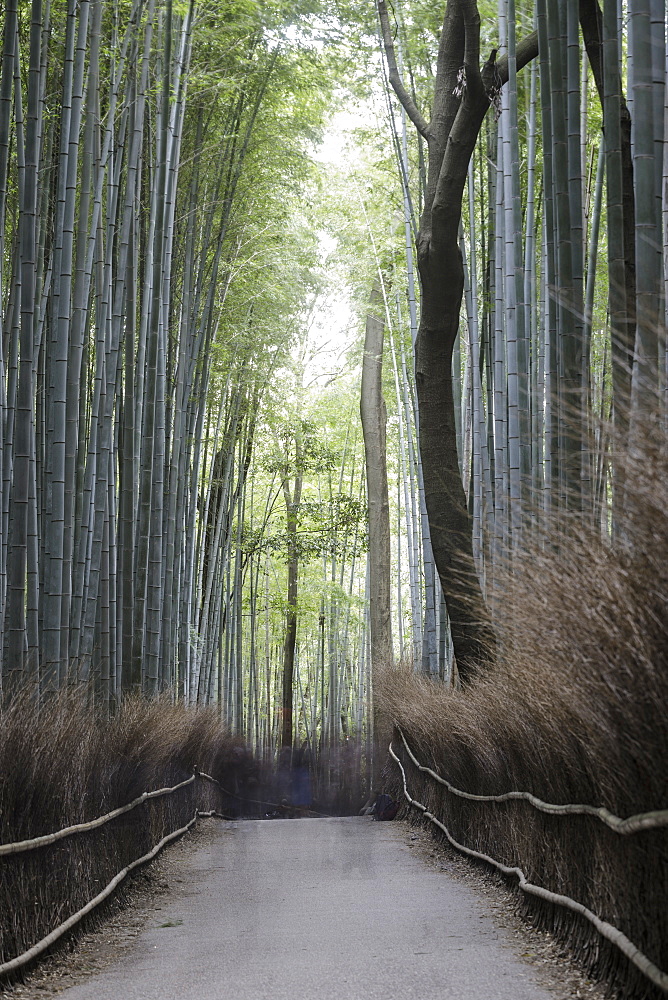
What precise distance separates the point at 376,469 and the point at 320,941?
349 inches

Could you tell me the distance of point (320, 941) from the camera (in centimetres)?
274

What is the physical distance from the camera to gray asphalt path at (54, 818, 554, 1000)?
225 cm

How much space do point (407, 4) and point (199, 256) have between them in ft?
6.81

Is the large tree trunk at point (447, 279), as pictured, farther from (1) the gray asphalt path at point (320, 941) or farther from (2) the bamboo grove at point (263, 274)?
(1) the gray asphalt path at point (320, 941)

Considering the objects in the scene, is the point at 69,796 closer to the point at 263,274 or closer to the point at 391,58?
the point at 391,58

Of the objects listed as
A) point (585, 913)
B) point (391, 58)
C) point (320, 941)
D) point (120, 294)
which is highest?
point (391, 58)

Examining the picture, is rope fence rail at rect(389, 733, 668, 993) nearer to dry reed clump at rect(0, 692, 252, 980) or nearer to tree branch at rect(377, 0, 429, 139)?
dry reed clump at rect(0, 692, 252, 980)

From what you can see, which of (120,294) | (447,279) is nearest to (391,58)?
(447,279)

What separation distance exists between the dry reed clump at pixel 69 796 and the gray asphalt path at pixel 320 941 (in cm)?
21

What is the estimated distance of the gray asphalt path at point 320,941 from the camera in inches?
88.7

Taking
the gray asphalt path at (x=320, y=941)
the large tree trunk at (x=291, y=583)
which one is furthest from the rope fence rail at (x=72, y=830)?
the large tree trunk at (x=291, y=583)

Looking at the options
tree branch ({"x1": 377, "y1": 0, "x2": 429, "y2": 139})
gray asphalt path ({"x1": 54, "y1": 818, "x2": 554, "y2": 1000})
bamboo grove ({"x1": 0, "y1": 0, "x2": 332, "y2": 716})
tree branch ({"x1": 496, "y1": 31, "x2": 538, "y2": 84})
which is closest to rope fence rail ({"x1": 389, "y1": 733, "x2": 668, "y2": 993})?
gray asphalt path ({"x1": 54, "y1": 818, "x2": 554, "y2": 1000})

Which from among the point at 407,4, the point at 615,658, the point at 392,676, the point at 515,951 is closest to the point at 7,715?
the point at 515,951

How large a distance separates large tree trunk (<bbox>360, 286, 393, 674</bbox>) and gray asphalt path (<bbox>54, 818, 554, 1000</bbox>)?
648 cm
